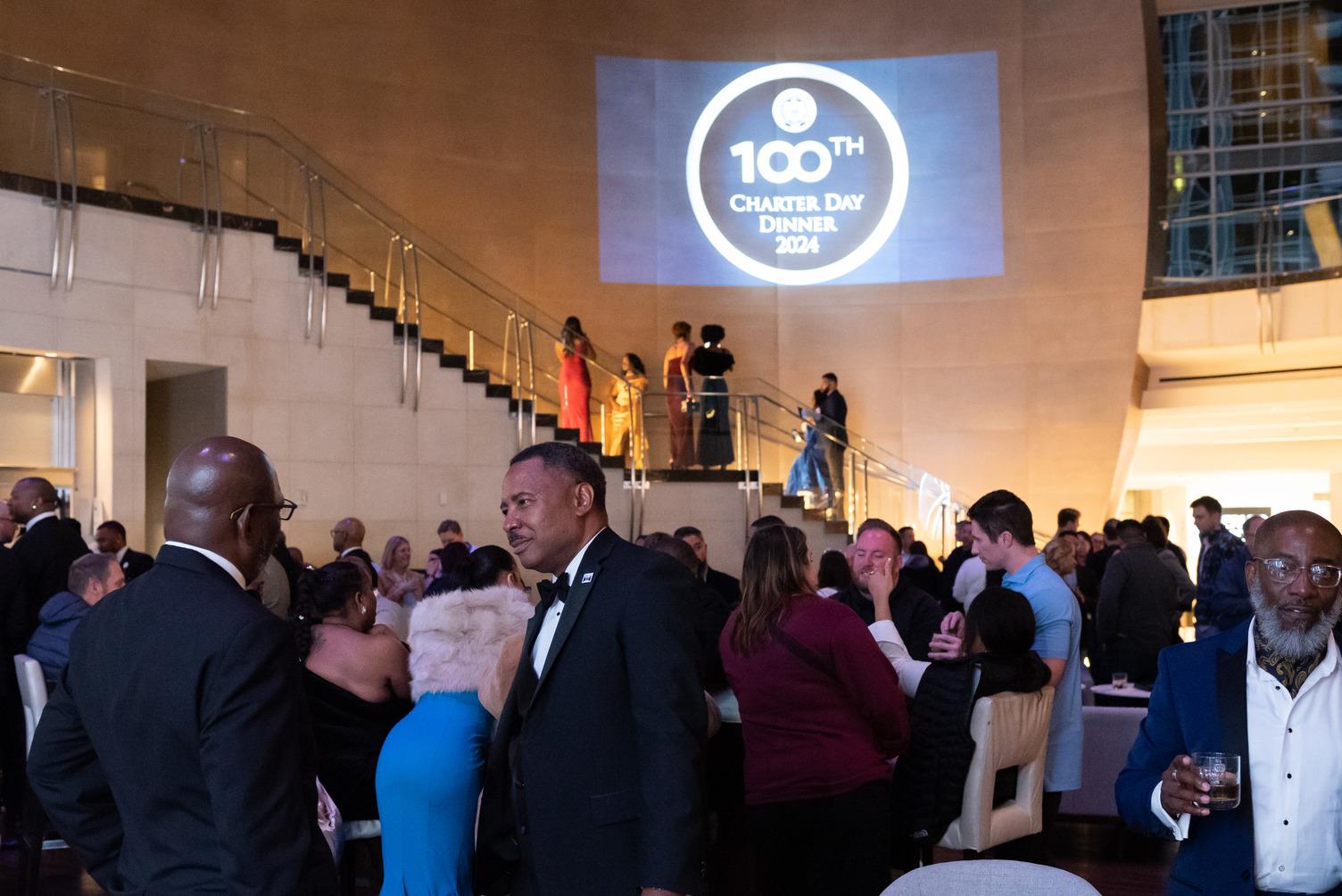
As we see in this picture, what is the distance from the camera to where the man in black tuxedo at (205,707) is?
2086 mm

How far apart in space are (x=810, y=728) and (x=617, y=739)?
1191mm

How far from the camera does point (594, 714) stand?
2.73 metres

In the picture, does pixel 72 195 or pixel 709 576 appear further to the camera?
pixel 72 195

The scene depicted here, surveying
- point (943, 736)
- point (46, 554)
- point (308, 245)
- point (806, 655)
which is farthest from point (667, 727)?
point (308, 245)

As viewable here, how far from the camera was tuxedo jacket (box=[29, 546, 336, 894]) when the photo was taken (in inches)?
81.9

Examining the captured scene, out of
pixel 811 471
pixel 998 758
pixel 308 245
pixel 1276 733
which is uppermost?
pixel 308 245

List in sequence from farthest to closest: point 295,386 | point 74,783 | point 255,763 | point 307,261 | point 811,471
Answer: point 811,471 → point 307,261 → point 295,386 → point 74,783 → point 255,763

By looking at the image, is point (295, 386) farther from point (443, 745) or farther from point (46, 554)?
point (443, 745)

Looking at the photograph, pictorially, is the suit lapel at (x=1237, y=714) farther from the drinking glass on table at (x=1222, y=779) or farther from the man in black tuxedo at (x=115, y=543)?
the man in black tuxedo at (x=115, y=543)

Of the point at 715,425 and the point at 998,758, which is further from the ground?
the point at 715,425

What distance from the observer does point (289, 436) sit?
11242mm

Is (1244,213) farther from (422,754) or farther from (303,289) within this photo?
(422,754)

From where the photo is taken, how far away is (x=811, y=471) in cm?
1348

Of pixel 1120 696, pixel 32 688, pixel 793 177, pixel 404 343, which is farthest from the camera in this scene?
pixel 793 177
